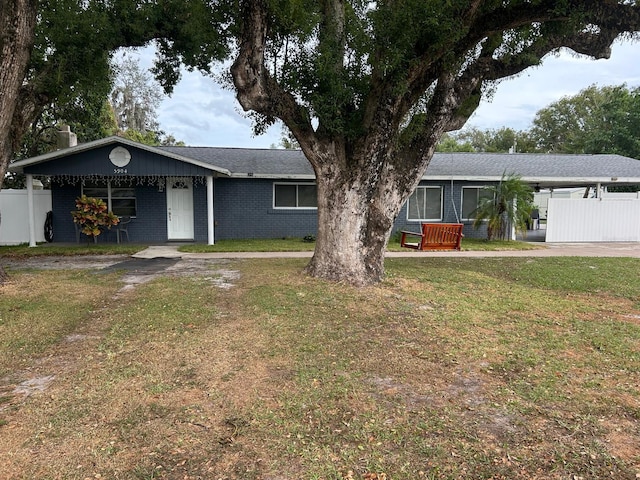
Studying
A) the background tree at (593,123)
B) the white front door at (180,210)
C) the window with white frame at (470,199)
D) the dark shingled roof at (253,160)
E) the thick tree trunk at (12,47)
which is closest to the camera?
the thick tree trunk at (12,47)

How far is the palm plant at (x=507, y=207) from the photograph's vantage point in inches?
606

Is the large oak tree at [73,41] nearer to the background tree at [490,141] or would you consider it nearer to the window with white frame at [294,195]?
the window with white frame at [294,195]

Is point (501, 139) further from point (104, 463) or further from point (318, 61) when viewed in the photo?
point (104, 463)

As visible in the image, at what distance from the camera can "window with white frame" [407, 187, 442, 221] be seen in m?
16.9

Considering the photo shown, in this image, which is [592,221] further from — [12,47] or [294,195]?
[12,47]

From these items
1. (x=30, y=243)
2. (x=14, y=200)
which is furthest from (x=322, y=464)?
(x=14, y=200)

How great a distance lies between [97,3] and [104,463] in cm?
972

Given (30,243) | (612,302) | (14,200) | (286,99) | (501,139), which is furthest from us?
(501,139)

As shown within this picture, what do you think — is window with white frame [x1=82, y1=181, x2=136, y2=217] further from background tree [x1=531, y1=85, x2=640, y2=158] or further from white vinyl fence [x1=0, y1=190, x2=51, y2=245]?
background tree [x1=531, y1=85, x2=640, y2=158]

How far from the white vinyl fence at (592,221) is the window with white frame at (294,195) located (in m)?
8.80

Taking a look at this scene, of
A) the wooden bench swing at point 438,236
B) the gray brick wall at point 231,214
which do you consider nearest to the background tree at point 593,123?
the gray brick wall at point 231,214

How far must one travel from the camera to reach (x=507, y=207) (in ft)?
51.0

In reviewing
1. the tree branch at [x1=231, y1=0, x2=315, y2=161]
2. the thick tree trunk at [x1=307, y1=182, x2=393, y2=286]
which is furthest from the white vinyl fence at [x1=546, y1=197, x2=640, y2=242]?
the tree branch at [x1=231, y1=0, x2=315, y2=161]

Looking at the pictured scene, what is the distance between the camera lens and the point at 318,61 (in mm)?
6988
